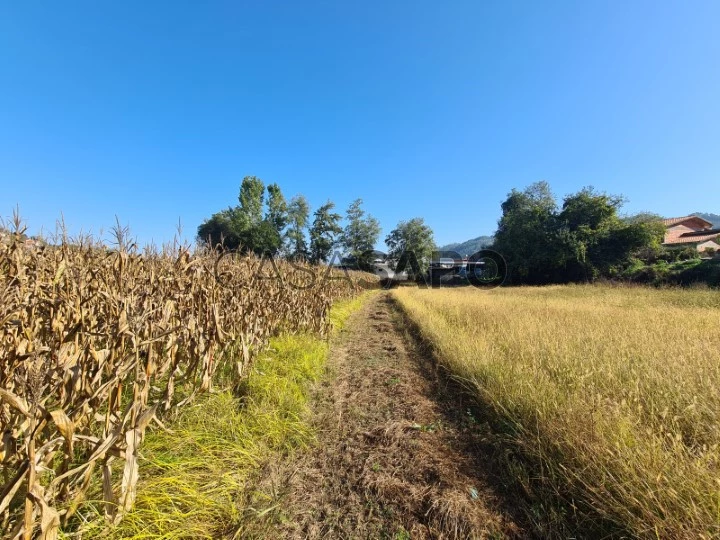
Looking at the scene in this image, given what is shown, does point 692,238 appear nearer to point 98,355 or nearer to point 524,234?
point 524,234

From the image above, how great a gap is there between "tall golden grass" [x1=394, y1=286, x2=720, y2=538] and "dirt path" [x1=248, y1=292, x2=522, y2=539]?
1.34 ft

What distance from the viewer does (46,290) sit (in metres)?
2.64

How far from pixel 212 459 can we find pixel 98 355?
1268 mm

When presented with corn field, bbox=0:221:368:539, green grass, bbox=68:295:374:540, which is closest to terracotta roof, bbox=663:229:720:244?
green grass, bbox=68:295:374:540

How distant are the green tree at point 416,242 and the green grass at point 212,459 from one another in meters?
38.5

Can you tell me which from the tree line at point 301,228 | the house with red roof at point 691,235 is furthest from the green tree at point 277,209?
the house with red roof at point 691,235

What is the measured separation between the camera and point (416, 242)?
42281 mm

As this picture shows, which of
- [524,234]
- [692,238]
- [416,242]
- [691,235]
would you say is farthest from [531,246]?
[691,235]

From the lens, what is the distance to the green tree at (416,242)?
41750 mm

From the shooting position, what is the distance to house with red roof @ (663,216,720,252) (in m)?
29.2

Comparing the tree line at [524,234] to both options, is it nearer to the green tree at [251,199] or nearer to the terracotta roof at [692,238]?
the green tree at [251,199]

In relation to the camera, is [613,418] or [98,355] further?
[613,418]

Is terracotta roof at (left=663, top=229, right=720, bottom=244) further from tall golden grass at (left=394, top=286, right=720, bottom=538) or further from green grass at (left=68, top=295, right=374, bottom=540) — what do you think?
green grass at (left=68, top=295, right=374, bottom=540)

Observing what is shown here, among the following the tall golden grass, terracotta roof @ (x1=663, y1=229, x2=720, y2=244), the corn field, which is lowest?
the tall golden grass
